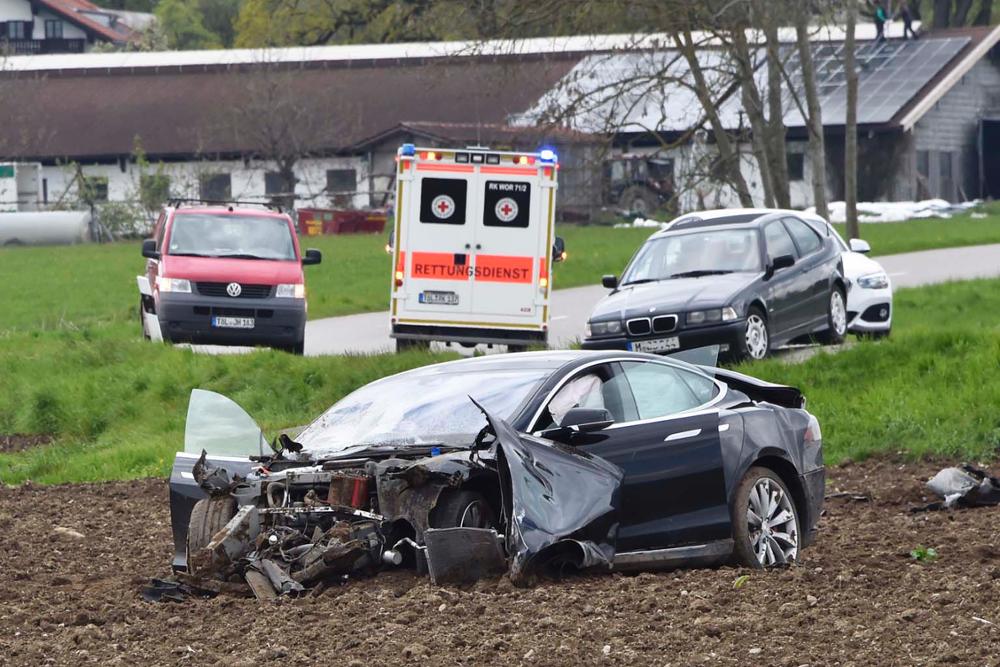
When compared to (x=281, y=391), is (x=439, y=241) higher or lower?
higher

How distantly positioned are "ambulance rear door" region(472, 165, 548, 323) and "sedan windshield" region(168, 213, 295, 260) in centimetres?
304

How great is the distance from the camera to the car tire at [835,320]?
20.8 metres

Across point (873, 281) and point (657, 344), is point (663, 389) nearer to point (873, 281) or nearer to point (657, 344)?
point (657, 344)

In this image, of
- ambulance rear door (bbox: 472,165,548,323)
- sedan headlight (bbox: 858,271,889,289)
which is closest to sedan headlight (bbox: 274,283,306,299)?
ambulance rear door (bbox: 472,165,548,323)

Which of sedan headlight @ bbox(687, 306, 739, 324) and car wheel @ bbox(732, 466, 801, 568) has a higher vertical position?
sedan headlight @ bbox(687, 306, 739, 324)

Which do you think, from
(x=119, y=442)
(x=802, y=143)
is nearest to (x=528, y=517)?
(x=119, y=442)

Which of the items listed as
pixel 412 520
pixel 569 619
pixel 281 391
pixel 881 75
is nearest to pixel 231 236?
pixel 281 391

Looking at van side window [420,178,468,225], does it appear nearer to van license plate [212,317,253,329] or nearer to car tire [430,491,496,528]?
van license plate [212,317,253,329]

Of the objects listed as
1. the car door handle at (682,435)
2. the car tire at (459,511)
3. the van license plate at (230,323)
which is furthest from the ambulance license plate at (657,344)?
the car tire at (459,511)

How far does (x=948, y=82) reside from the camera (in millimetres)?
58438

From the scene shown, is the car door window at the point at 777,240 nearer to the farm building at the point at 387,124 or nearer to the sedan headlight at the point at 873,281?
the sedan headlight at the point at 873,281

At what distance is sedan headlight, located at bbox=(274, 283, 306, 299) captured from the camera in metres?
23.1

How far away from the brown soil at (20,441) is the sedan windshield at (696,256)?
6.82 m

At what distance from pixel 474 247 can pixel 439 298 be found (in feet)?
2.60
